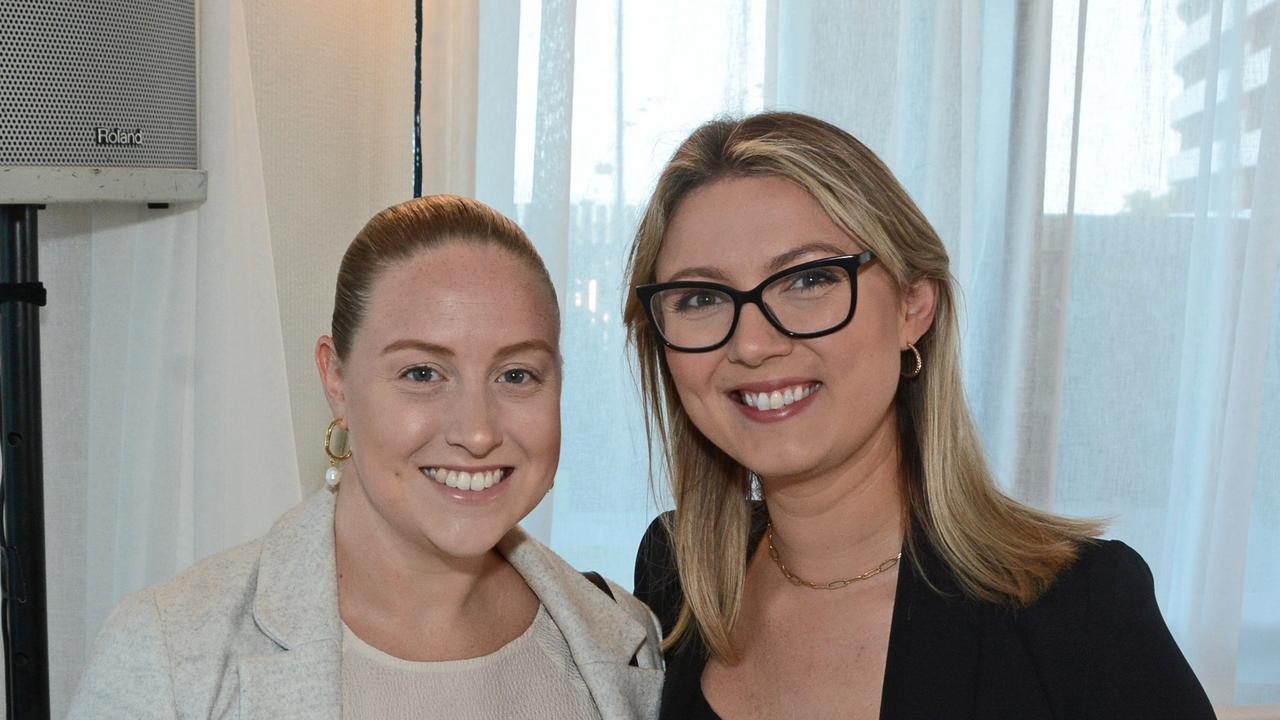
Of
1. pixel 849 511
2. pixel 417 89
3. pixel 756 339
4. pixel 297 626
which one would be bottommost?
pixel 297 626

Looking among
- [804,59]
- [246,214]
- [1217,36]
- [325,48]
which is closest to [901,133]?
[804,59]

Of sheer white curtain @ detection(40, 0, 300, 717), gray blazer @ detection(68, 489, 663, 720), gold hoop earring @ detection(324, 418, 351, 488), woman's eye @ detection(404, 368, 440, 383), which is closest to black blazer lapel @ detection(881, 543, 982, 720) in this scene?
gray blazer @ detection(68, 489, 663, 720)

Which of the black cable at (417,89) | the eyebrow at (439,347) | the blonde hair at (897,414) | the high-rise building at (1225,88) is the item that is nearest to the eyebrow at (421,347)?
the eyebrow at (439,347)

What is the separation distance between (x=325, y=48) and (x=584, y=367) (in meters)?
0.97

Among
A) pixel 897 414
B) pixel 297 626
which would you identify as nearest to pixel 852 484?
pixel 897 414

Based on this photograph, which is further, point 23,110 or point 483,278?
point 23,110

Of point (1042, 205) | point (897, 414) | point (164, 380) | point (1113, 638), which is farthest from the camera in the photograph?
point (1042, 205)

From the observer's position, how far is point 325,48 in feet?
9.05

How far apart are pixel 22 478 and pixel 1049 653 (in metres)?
1.56

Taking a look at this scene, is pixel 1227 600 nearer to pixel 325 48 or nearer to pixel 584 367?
pixel 584 367

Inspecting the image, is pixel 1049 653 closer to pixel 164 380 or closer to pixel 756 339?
pixel 756 339

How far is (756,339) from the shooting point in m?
1.59

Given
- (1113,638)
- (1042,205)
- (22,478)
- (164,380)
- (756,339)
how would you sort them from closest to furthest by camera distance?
(1113,638) → (756,339) → (22,478) → (164,380) → (1042,205)

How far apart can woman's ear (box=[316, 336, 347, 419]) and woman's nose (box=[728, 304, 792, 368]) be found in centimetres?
52
